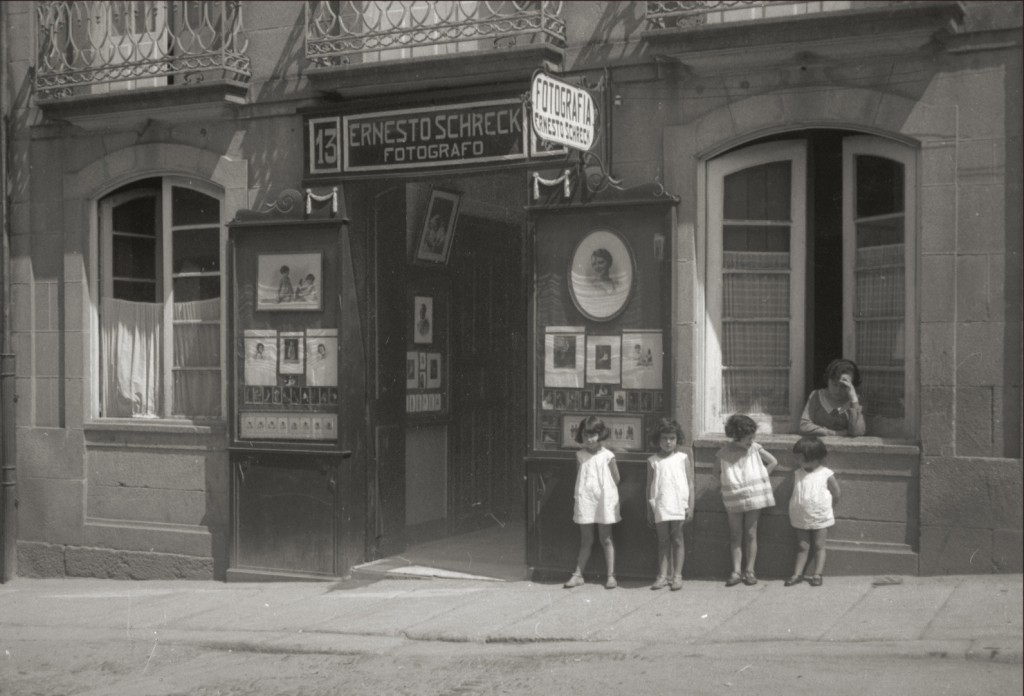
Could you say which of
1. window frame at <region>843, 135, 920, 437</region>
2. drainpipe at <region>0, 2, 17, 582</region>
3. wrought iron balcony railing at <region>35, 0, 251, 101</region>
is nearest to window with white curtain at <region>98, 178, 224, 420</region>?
drainpipe at <region>0, 2, 17, 582</region>

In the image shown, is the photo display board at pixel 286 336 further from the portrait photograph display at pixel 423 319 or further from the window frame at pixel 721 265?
the window frame at pixel 721 265

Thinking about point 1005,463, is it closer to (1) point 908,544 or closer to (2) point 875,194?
(1) point 908,544

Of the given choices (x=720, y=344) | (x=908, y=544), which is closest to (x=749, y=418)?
(x=720, y=344)

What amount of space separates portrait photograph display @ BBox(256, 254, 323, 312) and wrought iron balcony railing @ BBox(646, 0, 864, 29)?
12.3 feet

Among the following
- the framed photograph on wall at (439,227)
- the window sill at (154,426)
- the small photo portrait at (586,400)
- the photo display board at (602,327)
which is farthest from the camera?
the framed photograph on wall at (439,227)

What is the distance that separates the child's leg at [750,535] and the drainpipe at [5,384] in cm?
758

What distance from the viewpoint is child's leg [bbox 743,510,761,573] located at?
999cm

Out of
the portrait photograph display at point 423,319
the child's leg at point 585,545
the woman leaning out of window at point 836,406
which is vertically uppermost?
the portrait photograph display at point 423,319

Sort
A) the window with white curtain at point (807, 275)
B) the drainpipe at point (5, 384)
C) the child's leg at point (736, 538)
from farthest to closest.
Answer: the drainpipe at point (5, 384)
the child's leg at point (736, 538)
the window with white curtain at point (807, 275)

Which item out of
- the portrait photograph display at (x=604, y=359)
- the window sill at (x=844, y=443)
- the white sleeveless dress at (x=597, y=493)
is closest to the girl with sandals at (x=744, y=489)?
the window sill at (x=844, y=443)

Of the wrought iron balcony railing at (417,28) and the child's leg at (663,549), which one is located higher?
the wrought iron balcony railing at (417,28)

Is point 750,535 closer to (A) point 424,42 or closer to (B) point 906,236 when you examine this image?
(B) point 906,236

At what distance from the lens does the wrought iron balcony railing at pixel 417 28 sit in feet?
35.2

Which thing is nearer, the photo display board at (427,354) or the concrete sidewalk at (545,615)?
the concrete sidewalk at (545,615)
